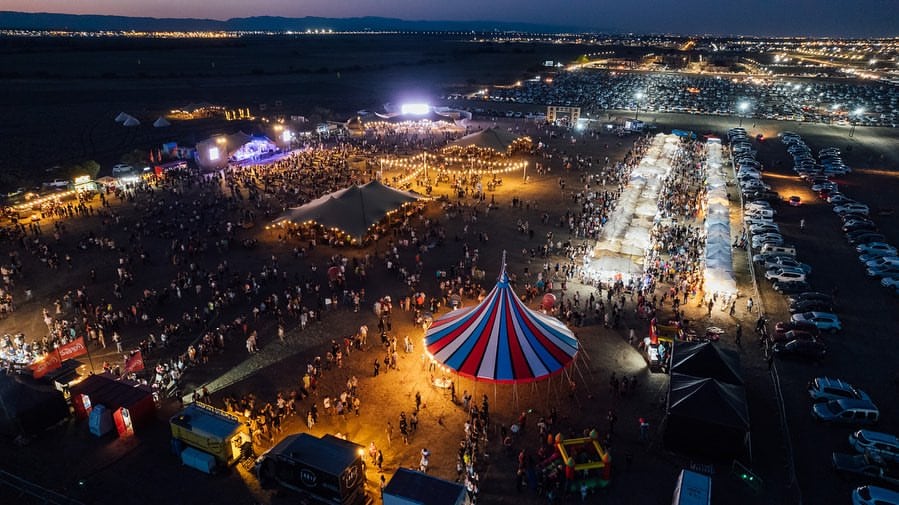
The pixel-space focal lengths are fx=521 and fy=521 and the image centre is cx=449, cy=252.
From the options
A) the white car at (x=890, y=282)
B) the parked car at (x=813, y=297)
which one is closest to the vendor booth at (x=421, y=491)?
the parked car at (x=813, y=297)

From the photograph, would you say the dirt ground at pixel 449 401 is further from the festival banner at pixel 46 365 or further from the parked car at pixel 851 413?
the festival banner at pixel 46 365

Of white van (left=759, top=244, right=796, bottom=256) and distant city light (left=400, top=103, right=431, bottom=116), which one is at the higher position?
distant city light (left=400, top=103, right=431, bottom=116)

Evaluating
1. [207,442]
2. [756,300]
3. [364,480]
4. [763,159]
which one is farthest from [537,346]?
[763,159]

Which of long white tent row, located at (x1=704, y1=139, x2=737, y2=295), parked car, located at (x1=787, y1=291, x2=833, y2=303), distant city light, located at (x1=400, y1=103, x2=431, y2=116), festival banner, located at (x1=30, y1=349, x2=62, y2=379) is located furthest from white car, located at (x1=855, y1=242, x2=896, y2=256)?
distant city light, located at (x1=400, y1=103, x2=431, y2=116)

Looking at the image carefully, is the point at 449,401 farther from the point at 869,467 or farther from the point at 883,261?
the point at 883,261

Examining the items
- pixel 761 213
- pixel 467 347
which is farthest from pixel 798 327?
pixel 761 213

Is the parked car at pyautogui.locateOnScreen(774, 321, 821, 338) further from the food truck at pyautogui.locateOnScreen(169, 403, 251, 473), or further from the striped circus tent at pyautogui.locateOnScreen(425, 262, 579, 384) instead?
the food truck at pyautogui.locateOnScreen(169, 403, 251, 473)
